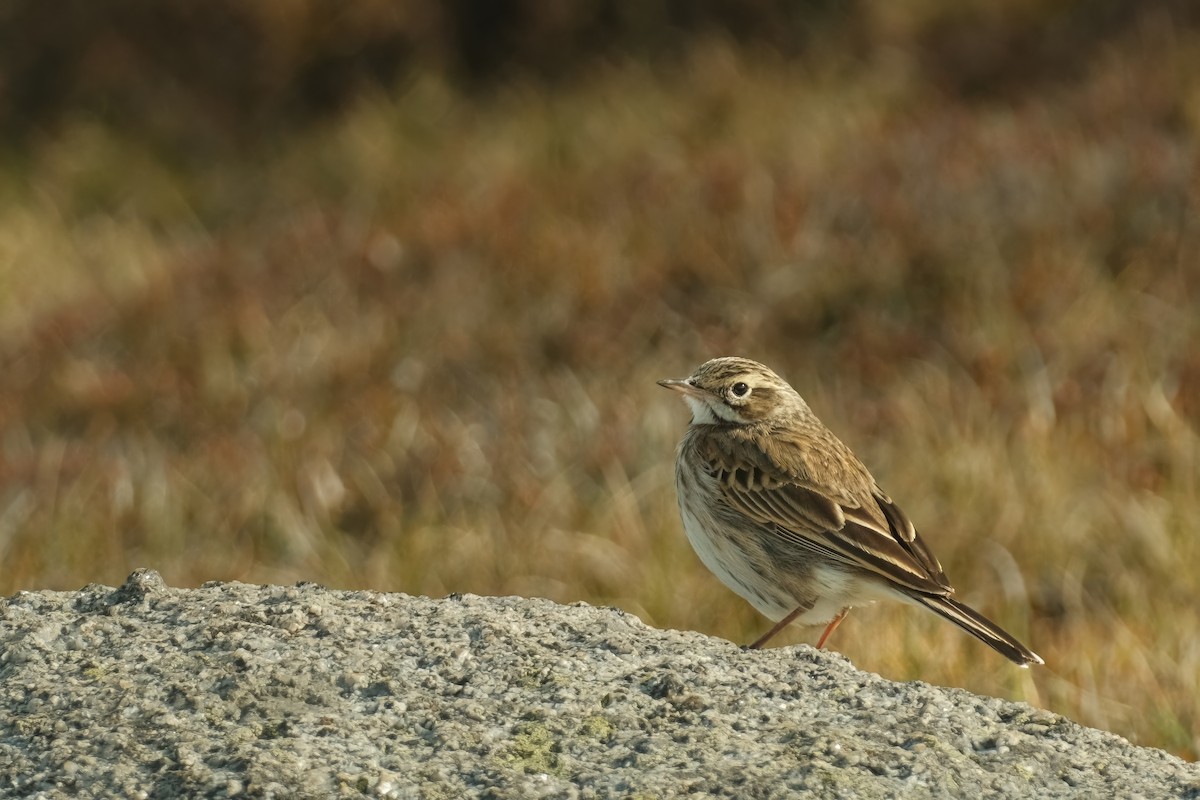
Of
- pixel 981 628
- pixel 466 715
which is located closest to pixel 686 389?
pixel 981 628

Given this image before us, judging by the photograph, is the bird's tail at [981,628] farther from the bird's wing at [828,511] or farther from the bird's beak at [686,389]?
the bird's beak at [686,389]

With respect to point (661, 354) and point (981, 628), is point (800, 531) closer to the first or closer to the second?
point (981, 628)

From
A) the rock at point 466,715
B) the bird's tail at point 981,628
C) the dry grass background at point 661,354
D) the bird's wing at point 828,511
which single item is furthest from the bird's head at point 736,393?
the rock at point 466,715

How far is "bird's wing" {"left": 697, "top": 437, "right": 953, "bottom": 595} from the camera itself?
505 cm

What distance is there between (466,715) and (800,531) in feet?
6.56

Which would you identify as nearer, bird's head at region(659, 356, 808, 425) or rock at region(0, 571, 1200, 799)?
rock at region(0, 571, 1200, 799)

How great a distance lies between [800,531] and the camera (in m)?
5.23

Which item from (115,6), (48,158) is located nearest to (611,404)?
(48,158)

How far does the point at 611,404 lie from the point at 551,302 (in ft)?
5.58

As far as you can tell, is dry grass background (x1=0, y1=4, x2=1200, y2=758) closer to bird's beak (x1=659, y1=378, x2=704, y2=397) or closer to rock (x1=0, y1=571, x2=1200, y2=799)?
bird's beak (x1=659, y1=378, x2=704, y2=397)

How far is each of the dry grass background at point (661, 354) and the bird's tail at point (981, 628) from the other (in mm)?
Result: 777

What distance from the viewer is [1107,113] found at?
12078mm

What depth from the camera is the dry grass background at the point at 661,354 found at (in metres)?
7.32

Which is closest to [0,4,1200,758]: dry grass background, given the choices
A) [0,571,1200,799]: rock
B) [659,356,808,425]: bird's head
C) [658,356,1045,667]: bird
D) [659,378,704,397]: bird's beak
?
[658,356,1045,667]: bird
